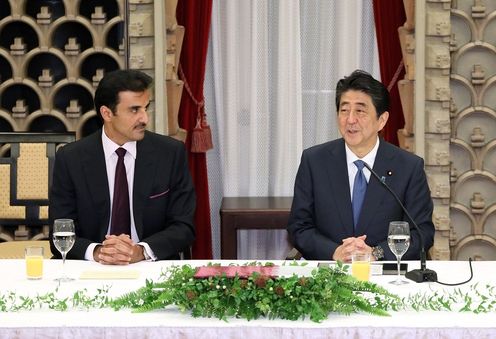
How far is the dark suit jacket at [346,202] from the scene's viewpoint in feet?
13.5

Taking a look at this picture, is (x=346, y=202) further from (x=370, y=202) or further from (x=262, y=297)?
(x=262, y=297)

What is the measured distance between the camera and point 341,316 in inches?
116

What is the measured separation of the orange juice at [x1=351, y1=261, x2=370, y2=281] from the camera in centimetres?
334

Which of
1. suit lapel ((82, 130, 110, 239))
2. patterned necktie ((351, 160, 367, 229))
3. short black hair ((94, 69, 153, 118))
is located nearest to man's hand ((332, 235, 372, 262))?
patterned necktie ((351, 160, 367, 229))

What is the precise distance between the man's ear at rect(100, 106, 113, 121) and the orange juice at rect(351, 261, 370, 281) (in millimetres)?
1504

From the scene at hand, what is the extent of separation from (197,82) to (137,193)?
1.89 metres

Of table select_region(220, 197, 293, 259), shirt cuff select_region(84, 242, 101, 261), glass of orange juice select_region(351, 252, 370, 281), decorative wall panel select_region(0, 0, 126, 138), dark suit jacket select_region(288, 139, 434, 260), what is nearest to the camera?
glass of orange juice select_region(351, 252, 370, 281)

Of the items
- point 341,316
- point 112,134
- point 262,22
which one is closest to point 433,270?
point 341,316

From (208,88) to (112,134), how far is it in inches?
75.4

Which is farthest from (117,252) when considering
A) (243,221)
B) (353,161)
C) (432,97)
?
(432,97)

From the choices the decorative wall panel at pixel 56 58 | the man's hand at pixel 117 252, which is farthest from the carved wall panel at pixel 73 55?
the man's hand at pixel 117 252

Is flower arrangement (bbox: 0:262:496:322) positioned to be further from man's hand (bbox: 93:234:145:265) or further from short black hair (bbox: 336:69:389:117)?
short black hair (bbox: 336:69:389:117)

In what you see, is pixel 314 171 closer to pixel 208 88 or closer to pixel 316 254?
pixel 316 254

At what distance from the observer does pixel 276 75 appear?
619 cm
